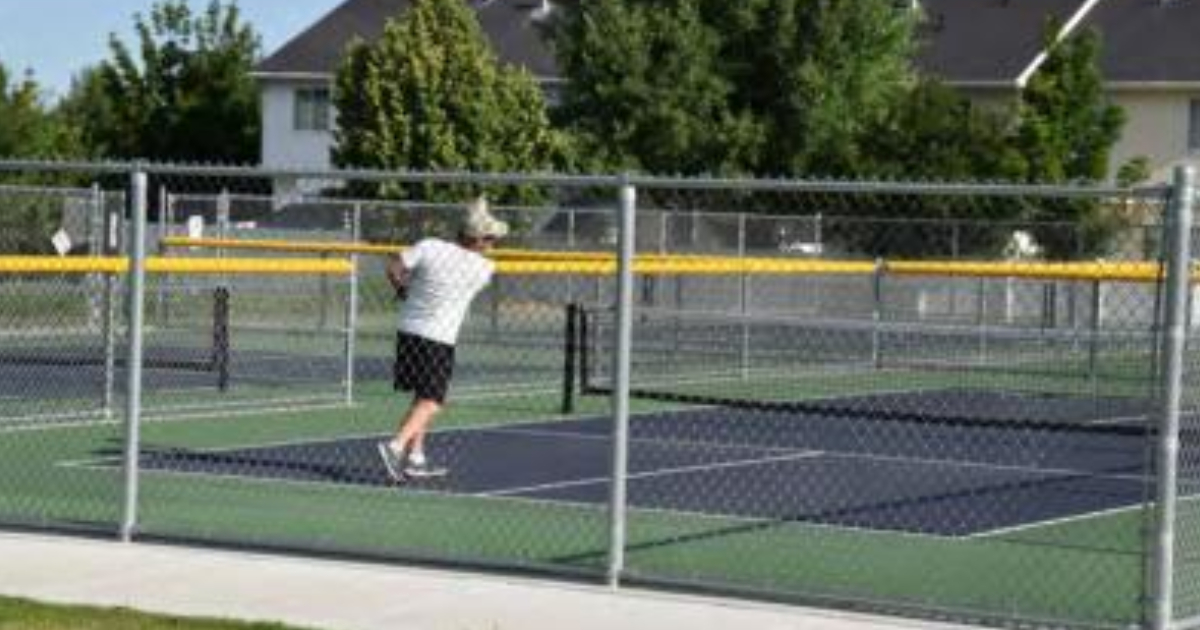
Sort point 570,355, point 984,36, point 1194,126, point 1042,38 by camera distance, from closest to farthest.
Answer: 1. point 570,355
2. point 1194,126
3. point 1042,38
4. point 984,36

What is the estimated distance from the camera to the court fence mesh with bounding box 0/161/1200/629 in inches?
463

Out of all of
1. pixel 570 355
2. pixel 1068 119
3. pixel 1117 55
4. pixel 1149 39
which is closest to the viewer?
pixel 570 355

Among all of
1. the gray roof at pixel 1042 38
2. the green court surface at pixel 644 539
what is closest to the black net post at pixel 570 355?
the green court surface at pixel 644 539

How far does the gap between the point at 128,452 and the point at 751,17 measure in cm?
3674

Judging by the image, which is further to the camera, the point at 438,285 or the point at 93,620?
the point at 438,285

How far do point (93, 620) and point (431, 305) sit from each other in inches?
199

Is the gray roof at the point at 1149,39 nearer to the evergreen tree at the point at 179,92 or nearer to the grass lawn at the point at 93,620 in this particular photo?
the evergreen tree at the point at 179,92

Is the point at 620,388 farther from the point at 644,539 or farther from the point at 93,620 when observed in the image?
the point at 93,620

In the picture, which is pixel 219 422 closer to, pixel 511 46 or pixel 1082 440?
pixel 1082 440

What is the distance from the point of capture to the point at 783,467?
1747cm

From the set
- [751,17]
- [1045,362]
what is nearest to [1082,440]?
[1045,362]

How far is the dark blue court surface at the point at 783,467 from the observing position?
594 inches

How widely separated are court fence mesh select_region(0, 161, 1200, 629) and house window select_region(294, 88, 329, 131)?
30087 millimetres

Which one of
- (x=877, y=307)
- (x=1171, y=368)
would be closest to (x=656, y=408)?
(x=877, y=307)
